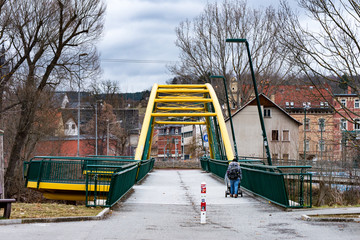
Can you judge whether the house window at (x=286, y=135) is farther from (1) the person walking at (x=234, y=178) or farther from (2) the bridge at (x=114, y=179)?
(1) the person walking at (x=234, y=178)

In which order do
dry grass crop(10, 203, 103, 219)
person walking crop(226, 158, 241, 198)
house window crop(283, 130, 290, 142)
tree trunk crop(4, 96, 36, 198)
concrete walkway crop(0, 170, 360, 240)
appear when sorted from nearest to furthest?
concrete walkway crop(0, 170, 360, 240), dry grass crop(10, 203, 103, 219), person walking crop(226, 158, 241, 198), tree trunk crop(4, 96, 36, 198), house window crop(283, 130, 290, 142)

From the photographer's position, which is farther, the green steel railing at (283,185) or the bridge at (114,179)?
the bridge at (114,179)

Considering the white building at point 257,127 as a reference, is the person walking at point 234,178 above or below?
below

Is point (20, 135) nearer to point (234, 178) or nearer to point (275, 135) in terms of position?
point (234, 178)

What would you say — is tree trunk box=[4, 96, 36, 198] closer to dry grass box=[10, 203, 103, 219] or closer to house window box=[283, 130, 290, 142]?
dry grass box=[10, 203, 103, 219]

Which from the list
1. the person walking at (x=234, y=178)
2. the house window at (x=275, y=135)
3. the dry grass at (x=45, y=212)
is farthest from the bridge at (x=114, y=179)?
the house window at (x=275, y=135)

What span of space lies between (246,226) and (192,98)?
24.4 meters

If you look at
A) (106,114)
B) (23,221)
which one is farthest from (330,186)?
(106,114)

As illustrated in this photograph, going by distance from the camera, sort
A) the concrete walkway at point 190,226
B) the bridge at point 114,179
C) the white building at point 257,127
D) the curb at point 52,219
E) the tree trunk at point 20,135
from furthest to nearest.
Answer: the white building at point 257,127
the tree trunk at point 20,135
the bridge at point 114,179
the curb at point 52,219
the concrete walkway at point 190,226

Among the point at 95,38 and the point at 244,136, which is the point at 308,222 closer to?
the point at 95,38

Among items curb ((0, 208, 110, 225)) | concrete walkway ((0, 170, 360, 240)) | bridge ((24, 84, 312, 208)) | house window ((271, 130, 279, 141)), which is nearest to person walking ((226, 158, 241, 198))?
bridge ((24, 84, 312, 208))

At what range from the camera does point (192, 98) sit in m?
34.6

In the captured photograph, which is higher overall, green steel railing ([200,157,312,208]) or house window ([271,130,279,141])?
house window ([271,130,279,141])

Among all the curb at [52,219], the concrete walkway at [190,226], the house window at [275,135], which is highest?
the house window at [275,135]
